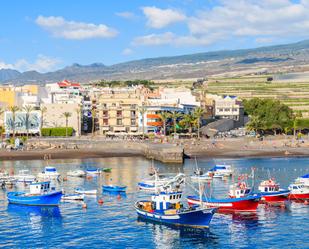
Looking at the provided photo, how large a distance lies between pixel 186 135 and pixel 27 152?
55.4m

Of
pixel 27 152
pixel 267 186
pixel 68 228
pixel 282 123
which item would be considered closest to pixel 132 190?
pixel 267 186

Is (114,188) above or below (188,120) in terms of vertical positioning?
below

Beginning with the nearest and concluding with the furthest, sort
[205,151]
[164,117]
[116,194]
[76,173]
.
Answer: [116,194]
[76,173]
[205,151]
[164,117]

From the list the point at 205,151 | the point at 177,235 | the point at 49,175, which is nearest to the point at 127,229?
the point at 177,235

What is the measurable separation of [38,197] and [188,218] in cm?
2426

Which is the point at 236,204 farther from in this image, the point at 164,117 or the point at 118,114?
the point at 118,114

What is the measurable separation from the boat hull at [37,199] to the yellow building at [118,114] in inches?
4294

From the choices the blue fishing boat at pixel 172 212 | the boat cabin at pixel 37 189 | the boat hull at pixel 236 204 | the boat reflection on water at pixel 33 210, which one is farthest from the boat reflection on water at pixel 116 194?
the blue fishing boat at pixel 172 212

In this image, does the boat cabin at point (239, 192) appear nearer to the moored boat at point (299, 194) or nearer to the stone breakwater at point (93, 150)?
the moored boat at point (299, 194)

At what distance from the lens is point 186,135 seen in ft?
627

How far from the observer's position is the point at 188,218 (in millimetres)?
67875

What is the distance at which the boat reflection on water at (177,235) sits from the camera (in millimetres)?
62431

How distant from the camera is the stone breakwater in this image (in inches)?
5507

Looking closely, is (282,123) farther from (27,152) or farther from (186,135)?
(27,152)
